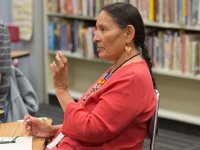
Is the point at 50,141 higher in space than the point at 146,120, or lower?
lower

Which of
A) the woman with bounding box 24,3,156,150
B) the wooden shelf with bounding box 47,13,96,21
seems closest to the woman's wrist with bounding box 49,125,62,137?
the woman with bounding box 24,3,156,150

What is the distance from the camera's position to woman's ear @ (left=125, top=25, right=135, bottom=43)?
187 centimetres

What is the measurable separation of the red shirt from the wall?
3295 millimetres

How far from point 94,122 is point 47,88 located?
349 cm

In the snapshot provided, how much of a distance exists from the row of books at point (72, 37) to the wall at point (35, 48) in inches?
6.1

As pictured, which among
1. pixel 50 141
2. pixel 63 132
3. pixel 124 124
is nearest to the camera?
pixel 124 124

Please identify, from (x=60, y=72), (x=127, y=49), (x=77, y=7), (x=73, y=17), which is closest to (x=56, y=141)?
(x=60, y=72)

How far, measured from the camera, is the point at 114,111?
172 centimetres

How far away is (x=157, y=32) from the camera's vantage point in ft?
13.8

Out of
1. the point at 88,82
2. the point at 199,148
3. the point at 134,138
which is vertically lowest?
the point at 199,148

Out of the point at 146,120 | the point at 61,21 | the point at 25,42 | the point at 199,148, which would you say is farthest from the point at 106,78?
the point at 25,42

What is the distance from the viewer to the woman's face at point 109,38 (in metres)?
1.88

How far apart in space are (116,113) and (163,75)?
8.95 ft

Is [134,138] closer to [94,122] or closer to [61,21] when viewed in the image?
[94,122]
